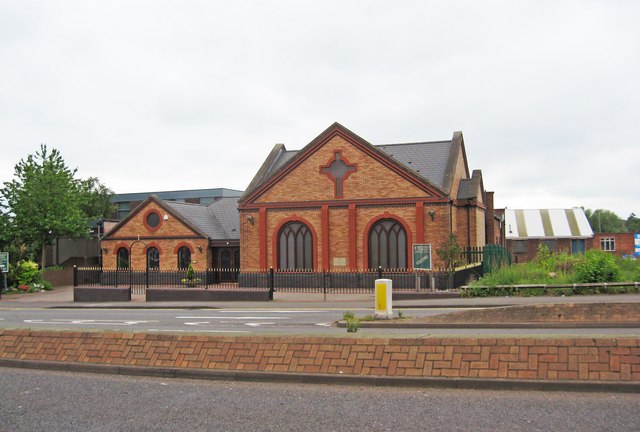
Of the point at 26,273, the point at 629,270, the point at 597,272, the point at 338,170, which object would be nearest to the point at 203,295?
the point at 338,170

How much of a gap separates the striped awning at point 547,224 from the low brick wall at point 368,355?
6131 centimetres

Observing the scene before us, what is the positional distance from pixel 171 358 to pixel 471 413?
4722mm

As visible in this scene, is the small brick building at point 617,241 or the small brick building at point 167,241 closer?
the small brick building at point 167,241

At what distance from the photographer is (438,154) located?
3650 centimetres

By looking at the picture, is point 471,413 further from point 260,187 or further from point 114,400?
point 260,187

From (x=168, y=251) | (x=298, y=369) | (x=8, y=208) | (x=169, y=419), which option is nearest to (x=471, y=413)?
(x=298, y=369)

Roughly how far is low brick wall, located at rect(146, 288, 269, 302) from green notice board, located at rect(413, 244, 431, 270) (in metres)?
6.88

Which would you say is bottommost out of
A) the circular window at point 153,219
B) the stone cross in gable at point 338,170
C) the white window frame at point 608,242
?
the white window frame at point 608,242

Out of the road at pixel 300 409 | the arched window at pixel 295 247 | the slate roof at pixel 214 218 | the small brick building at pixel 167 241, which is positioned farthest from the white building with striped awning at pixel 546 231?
the road at pixel 300 409

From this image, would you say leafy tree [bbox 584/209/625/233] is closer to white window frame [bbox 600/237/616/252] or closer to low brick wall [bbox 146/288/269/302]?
white window frame [bbox 600/237/616/252]

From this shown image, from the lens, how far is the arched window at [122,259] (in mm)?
41219

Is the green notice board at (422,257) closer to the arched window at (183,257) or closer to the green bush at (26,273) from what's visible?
the arched window at (183,257)

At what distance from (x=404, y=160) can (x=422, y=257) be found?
11933mm

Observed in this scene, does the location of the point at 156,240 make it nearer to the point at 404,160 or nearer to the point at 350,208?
the point at 350,208
